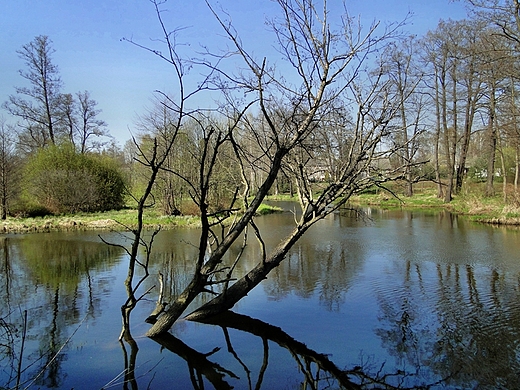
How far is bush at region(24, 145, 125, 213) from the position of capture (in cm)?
2006

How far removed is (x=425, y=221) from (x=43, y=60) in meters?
21.4

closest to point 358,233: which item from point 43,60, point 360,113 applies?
point 360,113

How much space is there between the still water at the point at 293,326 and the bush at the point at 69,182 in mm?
9479

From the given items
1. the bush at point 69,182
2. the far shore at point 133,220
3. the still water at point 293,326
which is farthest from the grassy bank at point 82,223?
the still water at point 293,326

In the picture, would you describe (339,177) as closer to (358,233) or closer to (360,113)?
(360,113)

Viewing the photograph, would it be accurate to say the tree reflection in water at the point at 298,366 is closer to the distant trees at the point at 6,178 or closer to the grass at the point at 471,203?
the grass at the point at 471,203

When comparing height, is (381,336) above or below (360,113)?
below

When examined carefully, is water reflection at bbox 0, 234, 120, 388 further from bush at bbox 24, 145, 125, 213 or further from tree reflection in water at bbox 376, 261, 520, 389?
bush at bbox 24, 145, 125, 213

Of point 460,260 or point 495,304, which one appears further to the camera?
point 460,260

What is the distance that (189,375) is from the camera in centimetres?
464

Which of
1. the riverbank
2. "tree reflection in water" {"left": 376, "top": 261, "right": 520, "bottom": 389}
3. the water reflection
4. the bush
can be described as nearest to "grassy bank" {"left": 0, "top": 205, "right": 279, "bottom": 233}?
the bush

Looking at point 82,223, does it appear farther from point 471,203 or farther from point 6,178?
point 471,203

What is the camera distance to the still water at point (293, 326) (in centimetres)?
459

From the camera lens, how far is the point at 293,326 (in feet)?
19.9
